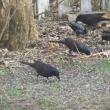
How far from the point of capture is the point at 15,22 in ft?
38.9

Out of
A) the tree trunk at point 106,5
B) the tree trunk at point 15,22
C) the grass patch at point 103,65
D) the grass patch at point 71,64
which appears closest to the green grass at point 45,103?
the grass patch at point 103,65

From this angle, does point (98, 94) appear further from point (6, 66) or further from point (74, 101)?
point (6, 66)

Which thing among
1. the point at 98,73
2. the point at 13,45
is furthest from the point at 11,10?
the point at 98,73

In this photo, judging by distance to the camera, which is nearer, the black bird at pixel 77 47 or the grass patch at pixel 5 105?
the grass patch at pixel 5 105

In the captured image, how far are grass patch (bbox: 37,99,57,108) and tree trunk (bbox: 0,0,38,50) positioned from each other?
13.9 feet

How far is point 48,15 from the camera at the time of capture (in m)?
16.7

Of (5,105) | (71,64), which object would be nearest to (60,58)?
(71,64)

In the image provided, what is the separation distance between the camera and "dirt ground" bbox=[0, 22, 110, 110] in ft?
24.7

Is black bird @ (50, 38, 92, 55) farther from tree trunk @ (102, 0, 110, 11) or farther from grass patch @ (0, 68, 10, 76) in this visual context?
tree trunk @ (102, 0, 110, 11)

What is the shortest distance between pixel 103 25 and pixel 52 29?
54.4 inches

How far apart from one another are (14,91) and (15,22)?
12.4 ft

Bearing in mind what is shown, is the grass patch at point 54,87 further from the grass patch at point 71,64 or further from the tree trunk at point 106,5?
the tree trunk at point 106,5

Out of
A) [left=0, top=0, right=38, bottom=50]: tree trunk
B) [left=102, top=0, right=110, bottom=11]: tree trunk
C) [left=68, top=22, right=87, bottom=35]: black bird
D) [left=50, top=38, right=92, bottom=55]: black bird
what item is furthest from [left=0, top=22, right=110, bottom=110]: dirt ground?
[left=102, top=0, right=110, bottom=11]: tree trunk

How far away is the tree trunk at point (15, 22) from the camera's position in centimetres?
1167
